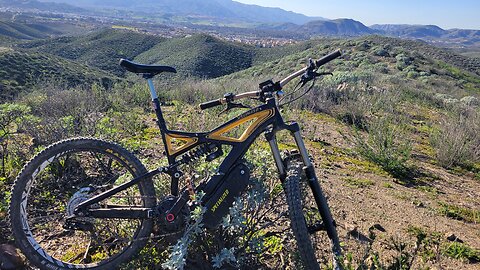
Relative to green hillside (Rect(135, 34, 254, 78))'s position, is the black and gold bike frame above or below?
above

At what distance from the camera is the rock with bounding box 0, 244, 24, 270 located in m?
2.60

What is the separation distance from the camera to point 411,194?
464cm

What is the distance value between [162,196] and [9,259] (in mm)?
1214

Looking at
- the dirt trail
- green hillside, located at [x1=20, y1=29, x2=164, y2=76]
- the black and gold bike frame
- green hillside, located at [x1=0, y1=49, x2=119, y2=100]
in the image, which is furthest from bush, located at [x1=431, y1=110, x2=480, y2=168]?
green hillside, located at [x1=20, y1=29, x2=164, y2=76]

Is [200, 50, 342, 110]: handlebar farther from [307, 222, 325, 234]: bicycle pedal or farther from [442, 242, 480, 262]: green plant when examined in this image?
[442, 242, 480, 262]: green plant

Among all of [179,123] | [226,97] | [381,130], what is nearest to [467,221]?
[381,130]

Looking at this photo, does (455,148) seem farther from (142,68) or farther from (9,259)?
(9,259)

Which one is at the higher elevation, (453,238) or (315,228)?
(315,228)

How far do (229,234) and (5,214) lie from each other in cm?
204

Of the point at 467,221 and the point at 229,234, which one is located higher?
the point at 229,234

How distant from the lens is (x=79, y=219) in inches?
104

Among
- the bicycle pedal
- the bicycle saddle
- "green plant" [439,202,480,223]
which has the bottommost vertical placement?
"green plant" [439,202,480,223]

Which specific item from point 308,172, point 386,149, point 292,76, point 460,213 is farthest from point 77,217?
point 386,149

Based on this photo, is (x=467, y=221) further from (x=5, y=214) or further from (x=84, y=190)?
(x=5, y=214)
